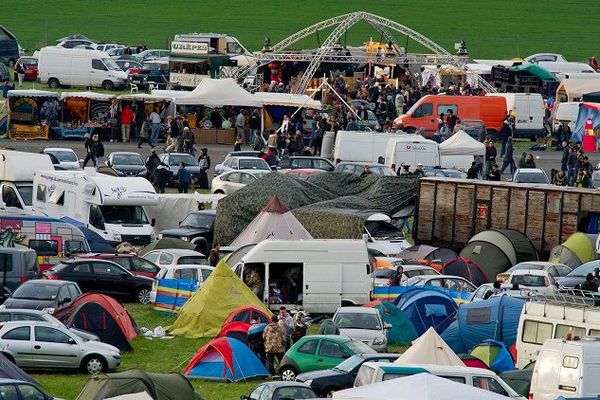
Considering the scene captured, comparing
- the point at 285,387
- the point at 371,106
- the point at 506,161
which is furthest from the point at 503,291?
the point at 371,106

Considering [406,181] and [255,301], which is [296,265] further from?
[406,181]

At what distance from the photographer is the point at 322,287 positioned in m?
33.5

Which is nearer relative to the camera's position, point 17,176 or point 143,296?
point 143,296

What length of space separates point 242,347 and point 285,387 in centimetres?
449

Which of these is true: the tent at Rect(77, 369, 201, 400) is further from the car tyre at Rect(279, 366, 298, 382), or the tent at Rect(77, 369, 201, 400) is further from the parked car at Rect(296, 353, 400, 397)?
the car tyre at Rect(279, 366, 298, 382)

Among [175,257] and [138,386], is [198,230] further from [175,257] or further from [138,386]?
[138,386]

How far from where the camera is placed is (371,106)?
6562 cm

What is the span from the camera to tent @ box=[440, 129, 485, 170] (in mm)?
52344

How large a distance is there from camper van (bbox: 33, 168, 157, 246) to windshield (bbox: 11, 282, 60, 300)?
958 centimetres

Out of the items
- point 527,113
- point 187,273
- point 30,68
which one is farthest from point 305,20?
point 187,273

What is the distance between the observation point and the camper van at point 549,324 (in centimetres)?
2705

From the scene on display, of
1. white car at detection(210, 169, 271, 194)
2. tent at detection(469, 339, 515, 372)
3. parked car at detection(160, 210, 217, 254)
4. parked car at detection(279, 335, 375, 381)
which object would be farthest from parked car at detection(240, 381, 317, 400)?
white car at detection(210, 169, 271, 194)

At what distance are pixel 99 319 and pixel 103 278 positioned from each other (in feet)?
16.3

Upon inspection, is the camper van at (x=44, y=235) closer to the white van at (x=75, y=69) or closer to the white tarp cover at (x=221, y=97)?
the white tarp cover at (x=221, y=97)
